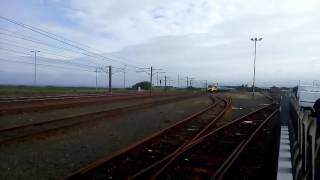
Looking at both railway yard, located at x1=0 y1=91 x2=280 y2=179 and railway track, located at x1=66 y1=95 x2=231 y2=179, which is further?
railway yard, located at x1=0 y1=91 x2=280 y2=179

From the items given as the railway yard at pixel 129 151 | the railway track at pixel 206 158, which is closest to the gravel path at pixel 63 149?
the railway yard at pixel 129 151

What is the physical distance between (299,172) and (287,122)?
31.6 ft

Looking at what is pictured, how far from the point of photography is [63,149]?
12.9 meters

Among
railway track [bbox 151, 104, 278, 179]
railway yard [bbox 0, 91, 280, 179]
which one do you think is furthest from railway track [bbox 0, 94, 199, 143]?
railway track [bbox 151, 104, 278, 179]

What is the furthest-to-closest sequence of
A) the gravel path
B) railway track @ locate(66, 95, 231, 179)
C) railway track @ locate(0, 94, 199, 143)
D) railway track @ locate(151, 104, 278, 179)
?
railway track @ locate(0, 94, 199, 143)
the gravel path
railway track @ locate(151, 104, 278, 179)
railway track @ locate(66, 95, 231, 179)

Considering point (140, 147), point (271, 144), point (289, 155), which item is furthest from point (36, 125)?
point (289, 155)

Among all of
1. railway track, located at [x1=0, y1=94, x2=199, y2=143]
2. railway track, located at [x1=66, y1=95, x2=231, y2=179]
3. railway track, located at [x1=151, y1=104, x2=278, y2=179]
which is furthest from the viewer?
railway track, located at [x1=0, y1=94, x2=199, y2=143]

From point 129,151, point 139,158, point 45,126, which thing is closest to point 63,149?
point 129,151

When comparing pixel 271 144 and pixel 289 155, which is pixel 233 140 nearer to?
pixel 271 144

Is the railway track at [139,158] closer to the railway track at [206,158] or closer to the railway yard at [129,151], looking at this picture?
the railway yard at [129,151]

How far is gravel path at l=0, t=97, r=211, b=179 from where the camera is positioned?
1005cm

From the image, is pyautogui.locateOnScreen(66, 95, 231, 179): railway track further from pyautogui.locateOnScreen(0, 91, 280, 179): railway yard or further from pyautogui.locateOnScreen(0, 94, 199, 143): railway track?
pyautogui.locateOnScreen(0, 94, 199, 143): railway track

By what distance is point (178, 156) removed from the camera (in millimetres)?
11477

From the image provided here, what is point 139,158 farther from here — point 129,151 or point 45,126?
point 45,126
